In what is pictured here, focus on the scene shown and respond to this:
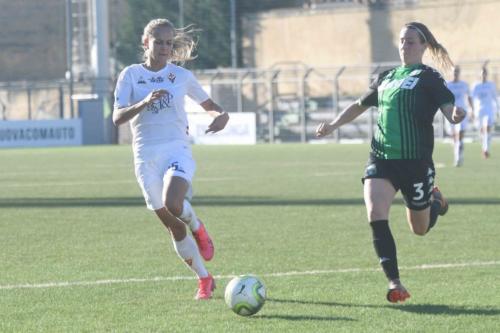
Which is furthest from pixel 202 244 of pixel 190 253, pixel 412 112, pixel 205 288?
pixel 412 112

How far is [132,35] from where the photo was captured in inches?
2272

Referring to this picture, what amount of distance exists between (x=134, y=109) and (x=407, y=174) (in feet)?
6.19

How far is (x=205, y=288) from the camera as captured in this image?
8.42 meters

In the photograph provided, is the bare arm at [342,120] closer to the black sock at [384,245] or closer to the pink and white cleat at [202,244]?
the black sock at [384,245]

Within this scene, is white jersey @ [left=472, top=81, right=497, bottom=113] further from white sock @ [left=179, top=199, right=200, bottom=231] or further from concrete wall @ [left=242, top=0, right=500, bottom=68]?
concrete wall @ [left=242, top=0, right=500, bottom=68]

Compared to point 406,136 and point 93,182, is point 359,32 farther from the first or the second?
point 406,136

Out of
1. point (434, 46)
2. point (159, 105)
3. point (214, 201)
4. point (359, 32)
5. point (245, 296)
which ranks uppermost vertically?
point (359, 32)

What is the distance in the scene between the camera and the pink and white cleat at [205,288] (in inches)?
329

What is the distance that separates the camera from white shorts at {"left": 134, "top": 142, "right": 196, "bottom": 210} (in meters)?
8.54

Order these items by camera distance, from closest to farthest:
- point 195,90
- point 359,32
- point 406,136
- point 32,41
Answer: point 406,136 < point 195,90 < point 359,32 < point 32,41

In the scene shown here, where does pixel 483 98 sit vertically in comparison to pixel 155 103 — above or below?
below

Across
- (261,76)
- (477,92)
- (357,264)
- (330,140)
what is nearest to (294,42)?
(261,76)

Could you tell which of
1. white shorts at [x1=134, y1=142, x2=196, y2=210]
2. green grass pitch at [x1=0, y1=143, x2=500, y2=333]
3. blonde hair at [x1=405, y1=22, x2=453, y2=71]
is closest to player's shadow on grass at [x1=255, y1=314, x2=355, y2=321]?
green grass pitch at [x1=0, y1=143, x2=500, y2=333]

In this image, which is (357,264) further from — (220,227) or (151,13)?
(151,13)
